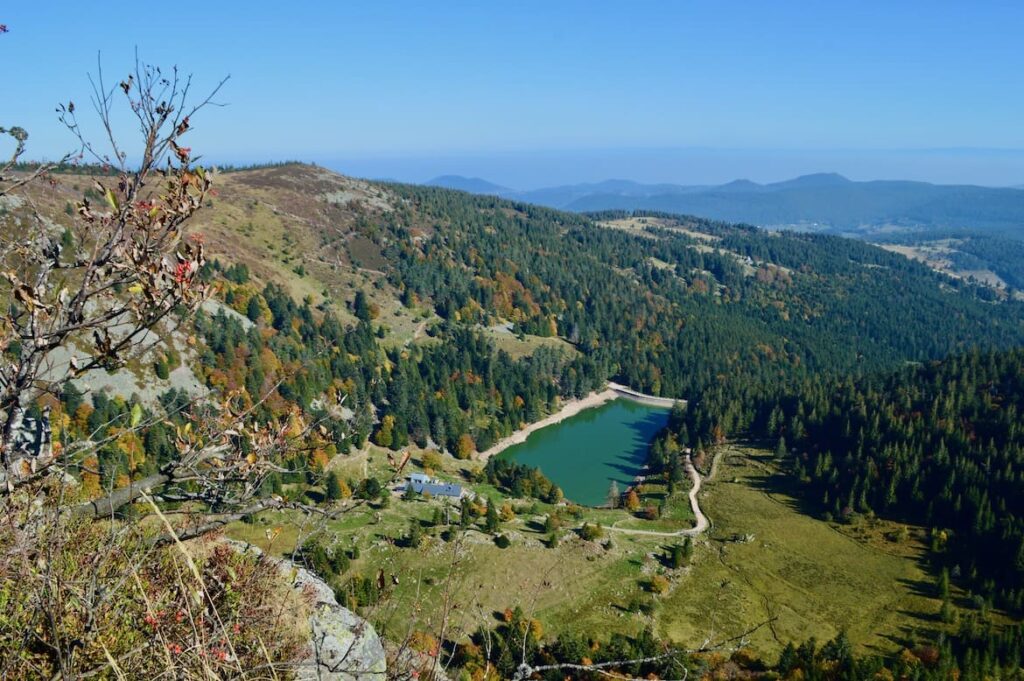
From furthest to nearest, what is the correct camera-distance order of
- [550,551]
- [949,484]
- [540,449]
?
[540,449] < [949,484] < [550,551]

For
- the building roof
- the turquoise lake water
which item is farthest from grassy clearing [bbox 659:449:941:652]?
the building roof

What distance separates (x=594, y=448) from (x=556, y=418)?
44.0 feet

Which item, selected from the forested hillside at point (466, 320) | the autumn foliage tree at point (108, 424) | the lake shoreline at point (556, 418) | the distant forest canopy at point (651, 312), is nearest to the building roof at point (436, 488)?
the forested hillside at point (466, 320)

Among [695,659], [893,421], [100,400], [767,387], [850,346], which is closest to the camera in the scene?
[695,659]

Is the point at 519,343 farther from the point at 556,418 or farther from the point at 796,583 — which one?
the point at 796,583

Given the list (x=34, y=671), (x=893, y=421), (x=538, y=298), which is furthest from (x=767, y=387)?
(x=34, y=671)

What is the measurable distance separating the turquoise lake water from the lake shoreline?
0.95 metres

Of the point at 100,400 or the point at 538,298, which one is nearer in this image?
the point at 100,400

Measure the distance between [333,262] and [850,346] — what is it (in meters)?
132

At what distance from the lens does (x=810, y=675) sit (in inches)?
1510

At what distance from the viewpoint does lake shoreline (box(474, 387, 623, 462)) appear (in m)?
94.5

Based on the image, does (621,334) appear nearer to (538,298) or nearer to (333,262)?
(538,298)

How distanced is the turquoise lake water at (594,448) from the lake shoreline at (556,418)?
3.13ft

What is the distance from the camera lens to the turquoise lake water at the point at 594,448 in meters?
85.5
